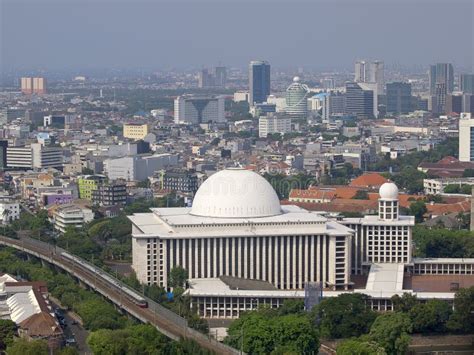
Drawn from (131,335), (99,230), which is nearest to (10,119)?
(99,230)

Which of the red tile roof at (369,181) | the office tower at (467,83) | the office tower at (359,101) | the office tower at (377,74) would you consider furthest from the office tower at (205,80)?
the red tile roof at (369,181)

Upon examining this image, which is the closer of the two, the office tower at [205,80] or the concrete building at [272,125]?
the concrete building at [272,125]

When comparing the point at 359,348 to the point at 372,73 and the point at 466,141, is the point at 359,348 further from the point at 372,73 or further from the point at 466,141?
the point at 372,73

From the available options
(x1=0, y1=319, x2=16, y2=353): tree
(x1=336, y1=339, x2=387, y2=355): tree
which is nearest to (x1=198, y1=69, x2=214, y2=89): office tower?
(x1=0, y1=319, x2=16, y2=353): tree

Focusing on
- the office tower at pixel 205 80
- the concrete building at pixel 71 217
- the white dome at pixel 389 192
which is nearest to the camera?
the white dome at pixel 389 192

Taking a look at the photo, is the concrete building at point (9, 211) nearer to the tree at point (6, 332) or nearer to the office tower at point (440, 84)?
the tree at point (6, 332)

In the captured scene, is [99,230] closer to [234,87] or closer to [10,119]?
[10,119]

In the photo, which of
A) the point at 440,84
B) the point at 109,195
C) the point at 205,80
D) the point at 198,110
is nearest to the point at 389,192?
the point at 109,195
